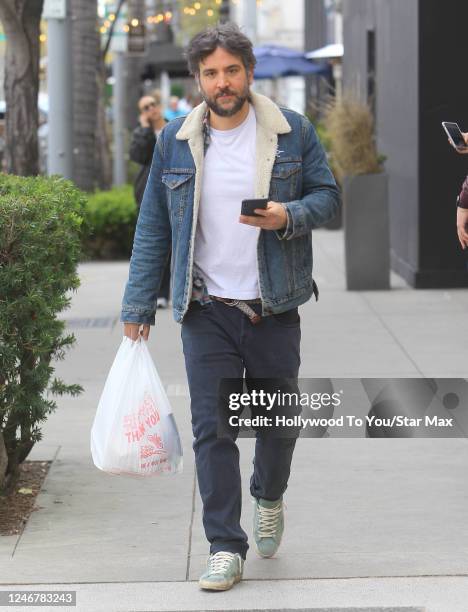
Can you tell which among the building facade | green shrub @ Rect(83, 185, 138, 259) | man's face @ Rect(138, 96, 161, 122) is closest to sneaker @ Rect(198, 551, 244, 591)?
man's face @ Rect(138, 96, 161, 122)

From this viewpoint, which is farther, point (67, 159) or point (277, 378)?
point (67, 159)

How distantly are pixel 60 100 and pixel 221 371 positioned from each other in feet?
27.8

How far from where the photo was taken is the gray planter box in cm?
1280

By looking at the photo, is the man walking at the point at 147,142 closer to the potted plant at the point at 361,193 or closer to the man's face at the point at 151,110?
the man's face at the point at 151,110

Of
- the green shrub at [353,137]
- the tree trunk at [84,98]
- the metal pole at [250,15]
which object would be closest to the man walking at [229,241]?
the green shrub at [353,137]

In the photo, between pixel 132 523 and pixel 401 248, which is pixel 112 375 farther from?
pixel 401 248

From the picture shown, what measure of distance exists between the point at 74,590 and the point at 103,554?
41cm

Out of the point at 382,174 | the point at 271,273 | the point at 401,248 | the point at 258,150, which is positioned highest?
the point at 258,150

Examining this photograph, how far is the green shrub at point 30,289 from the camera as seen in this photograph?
18.0 feet

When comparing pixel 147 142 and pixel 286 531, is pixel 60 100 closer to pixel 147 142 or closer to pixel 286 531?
pixel 147 142

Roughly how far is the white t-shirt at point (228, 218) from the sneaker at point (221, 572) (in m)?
0.90

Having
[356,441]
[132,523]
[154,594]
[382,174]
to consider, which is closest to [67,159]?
[382,174]

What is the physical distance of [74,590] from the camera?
16.0 ft

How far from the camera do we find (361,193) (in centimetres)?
1281
